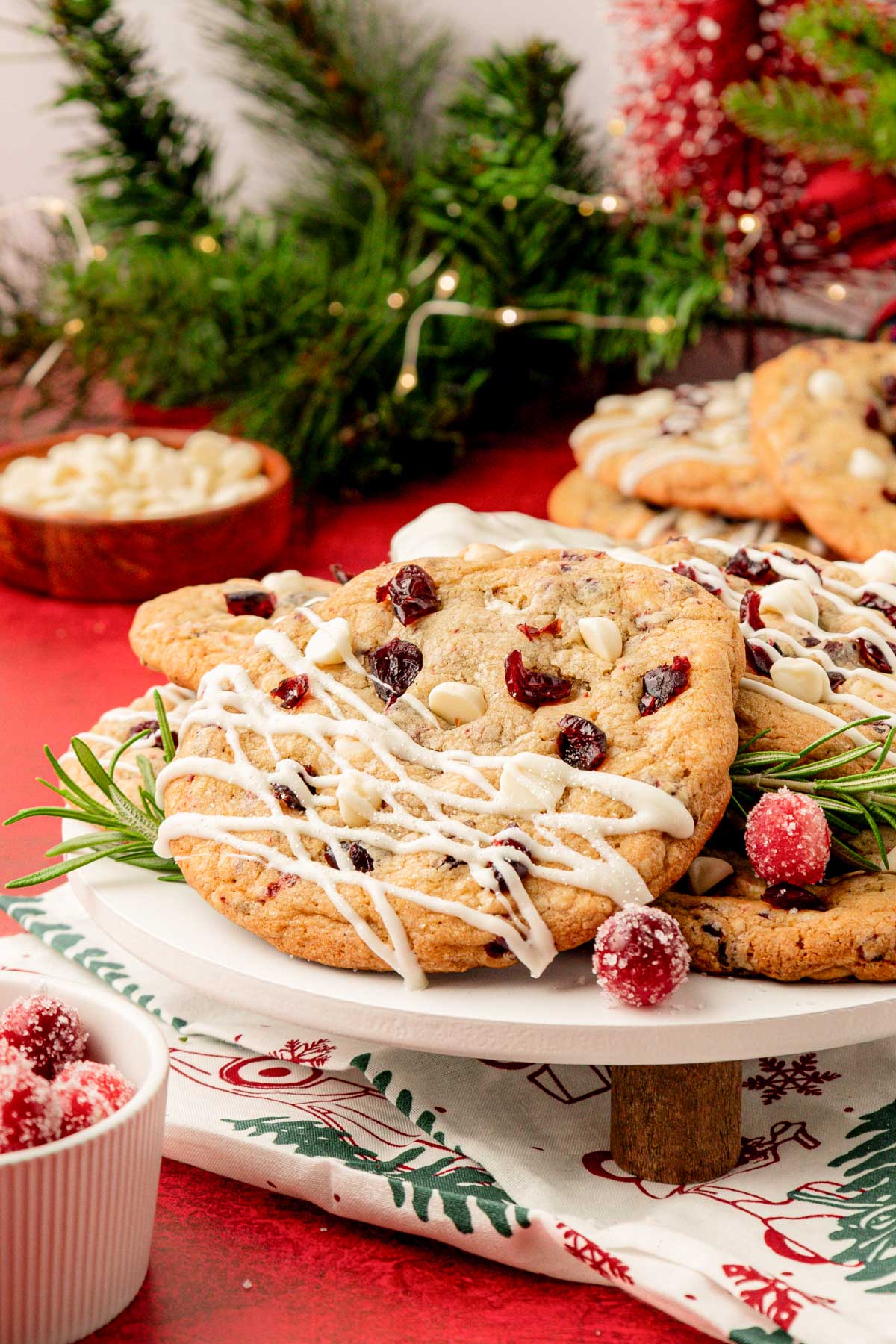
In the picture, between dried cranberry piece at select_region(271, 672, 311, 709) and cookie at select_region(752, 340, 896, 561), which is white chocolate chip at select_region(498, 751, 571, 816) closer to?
dried cranberry piece at select_region(271, 672, 311, 709)

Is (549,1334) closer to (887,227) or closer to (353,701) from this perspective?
(353,701)

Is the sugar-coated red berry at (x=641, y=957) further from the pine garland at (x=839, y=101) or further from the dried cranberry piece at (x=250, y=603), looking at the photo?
the pine garland at (x=839, y=101)

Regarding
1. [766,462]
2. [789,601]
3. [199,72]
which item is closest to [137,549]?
[766,462]

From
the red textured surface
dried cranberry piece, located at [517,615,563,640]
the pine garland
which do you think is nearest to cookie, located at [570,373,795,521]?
the pine garland

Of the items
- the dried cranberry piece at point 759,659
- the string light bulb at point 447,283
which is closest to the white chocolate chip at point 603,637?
the dried cranberry piece at point 759,659

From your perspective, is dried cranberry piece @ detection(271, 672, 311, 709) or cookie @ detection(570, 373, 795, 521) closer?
dried cranberry piece @ detection(271, 672, 311, 709)

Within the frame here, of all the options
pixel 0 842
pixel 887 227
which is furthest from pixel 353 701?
pixel 887 227

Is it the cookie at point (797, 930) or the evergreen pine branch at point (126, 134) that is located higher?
the evergreen pine branch at point (126, 134)

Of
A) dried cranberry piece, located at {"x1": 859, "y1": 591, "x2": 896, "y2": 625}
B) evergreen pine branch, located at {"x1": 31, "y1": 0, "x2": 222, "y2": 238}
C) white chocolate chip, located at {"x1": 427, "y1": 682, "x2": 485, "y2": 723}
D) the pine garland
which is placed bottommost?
white chocolate chip, located at {"x1": 427, "y1": 682, "x2": 485, "y2": 723}
